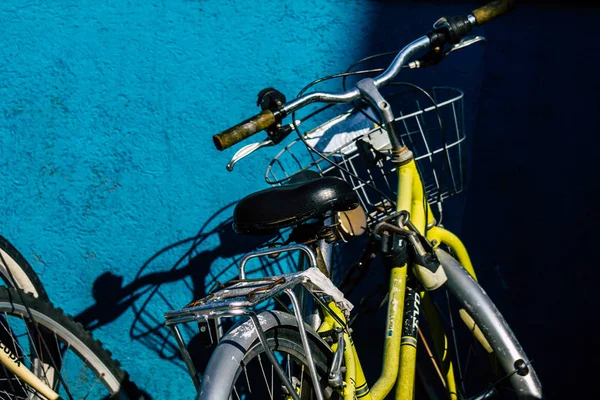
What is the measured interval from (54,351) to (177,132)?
39.4 inches

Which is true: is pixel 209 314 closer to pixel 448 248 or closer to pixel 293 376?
pixel 293 376

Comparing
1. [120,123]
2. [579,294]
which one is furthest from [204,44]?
[579,294]

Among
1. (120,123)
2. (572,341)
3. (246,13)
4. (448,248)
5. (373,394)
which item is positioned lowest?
(572,341)

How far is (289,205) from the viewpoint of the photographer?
2.20m

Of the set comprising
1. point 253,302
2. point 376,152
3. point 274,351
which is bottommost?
point 274,351

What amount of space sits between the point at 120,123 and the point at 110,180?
24 centimetres

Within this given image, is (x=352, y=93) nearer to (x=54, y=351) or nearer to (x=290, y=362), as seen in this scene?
(x=290, y=362)

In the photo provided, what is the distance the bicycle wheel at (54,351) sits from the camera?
2598mm

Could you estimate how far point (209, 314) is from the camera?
1786mm

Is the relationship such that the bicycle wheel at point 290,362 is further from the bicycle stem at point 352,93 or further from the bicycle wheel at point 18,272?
the bicycle wheel at point 18,272

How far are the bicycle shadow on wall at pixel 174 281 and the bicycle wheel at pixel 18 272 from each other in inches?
9.0

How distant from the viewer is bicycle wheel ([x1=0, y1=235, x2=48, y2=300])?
9.39 feet

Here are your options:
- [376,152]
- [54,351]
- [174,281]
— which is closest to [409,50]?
[376,152]

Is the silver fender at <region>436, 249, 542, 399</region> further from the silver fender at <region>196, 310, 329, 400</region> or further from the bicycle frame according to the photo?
the bicycle frame
